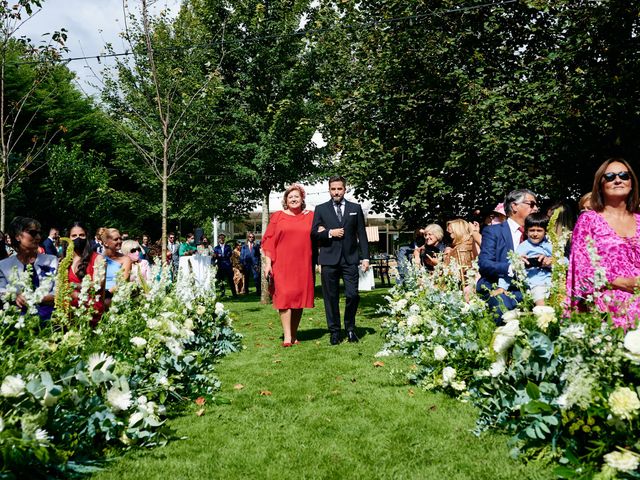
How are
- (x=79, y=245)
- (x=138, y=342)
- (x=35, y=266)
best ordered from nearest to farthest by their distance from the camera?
(x=138, y=342) < (x=35, y=266) < (x=79, y=245)

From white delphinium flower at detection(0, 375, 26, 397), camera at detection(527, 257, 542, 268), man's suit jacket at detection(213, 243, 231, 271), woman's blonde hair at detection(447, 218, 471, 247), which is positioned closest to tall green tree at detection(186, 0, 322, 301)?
man's suit jacket at detection(213, 243, 231, 271)

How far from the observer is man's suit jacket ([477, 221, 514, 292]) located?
5688 mm

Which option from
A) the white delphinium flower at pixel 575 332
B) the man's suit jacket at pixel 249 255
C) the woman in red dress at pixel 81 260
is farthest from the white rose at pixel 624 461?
the man's suit jacket at pixel 249 255

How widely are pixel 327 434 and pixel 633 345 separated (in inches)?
87.9

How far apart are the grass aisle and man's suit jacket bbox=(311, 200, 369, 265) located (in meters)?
1.74

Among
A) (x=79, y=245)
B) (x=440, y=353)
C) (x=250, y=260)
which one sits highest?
(x=79, y=245)

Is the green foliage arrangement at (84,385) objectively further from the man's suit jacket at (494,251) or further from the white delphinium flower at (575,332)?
the man's suit jacket at (494,251)

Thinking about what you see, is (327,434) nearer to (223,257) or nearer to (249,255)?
(223,257)

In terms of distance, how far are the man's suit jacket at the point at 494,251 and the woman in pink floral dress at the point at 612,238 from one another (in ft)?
4.96

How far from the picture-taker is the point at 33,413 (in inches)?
126

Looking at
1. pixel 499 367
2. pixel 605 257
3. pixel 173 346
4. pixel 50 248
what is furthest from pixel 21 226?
pixel 50 248

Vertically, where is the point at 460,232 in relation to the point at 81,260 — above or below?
above

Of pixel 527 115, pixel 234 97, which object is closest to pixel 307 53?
pixel 234 97

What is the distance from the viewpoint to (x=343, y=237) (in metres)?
8.17
